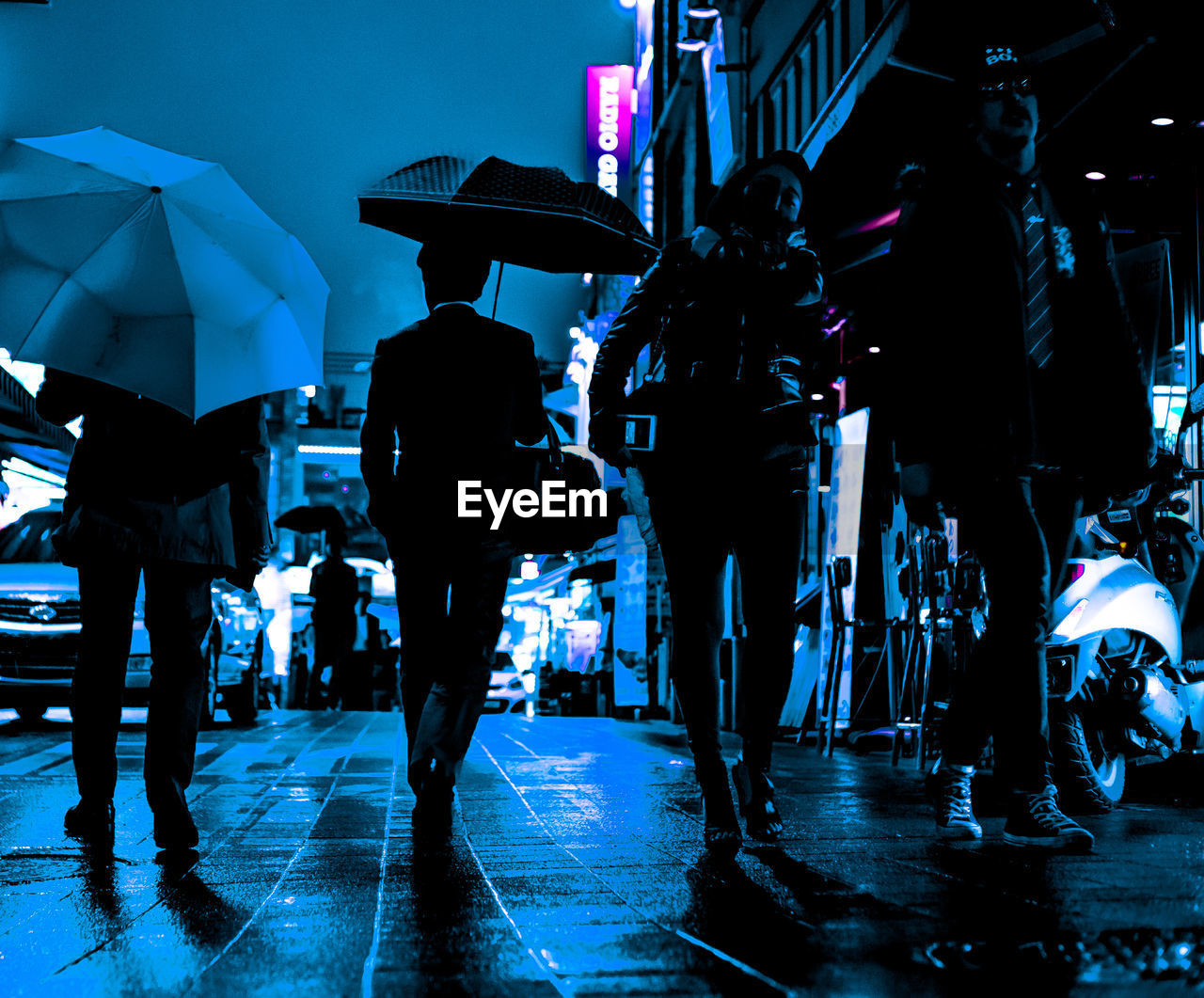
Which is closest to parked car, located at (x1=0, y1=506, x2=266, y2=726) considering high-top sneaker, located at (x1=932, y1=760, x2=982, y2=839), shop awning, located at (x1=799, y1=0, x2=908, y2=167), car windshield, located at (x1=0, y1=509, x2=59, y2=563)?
car windshield, located at (x1=0, y1=509, x2=59, y2=563)

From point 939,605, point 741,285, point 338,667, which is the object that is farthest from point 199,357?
point 338,667

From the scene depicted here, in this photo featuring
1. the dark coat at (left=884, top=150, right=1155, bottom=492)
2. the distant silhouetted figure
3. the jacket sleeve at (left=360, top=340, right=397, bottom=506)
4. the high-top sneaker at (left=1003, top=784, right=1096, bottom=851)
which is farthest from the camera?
the distant silhouetted figure

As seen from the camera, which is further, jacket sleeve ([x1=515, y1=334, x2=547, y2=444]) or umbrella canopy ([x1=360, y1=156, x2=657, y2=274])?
umbrella canopy ([x1=360, y1=156, x2=657, y2=274])

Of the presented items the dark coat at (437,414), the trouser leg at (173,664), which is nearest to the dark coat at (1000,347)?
the dark coat at (437,414)

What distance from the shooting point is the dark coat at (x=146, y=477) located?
141 inches

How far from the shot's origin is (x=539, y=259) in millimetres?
5574

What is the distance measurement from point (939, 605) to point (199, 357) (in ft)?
14.0

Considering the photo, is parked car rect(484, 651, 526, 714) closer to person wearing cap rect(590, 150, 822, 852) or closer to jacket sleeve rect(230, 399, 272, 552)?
jacket sleeve rect(230, 399, 272, 552)

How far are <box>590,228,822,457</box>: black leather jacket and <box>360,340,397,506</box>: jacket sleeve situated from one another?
779 millimetres

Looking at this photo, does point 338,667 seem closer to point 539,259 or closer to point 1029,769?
point 539,259

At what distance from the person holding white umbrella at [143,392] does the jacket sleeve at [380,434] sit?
16.7 inches

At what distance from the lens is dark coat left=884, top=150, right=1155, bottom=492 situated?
148 inches

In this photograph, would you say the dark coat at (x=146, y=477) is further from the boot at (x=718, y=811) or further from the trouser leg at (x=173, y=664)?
the boot at (x=718, y=811)

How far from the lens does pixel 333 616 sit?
15438 mm
